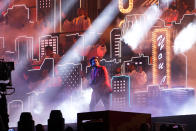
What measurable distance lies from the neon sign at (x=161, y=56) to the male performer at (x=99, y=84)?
77 cm

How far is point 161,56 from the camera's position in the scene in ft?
18.2

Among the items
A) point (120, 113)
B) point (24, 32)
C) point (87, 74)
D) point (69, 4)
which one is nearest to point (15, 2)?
point (24, 32)

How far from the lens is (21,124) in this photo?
38.2 inches

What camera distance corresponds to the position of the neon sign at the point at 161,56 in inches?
215

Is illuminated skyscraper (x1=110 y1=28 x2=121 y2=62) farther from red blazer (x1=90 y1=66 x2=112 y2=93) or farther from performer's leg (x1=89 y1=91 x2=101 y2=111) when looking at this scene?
performer's leg (x1=89 y1=91 x2=101 y2=111)

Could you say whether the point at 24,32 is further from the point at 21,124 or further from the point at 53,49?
the point at 21,124

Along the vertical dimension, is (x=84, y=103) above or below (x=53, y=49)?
below

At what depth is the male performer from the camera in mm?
Answer: 5629

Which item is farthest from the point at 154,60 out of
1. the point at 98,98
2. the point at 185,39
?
the point at 98,98

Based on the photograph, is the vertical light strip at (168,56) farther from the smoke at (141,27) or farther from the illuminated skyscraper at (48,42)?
the illuminated skyscraper at (48,42)

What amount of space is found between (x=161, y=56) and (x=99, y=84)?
3.60ft

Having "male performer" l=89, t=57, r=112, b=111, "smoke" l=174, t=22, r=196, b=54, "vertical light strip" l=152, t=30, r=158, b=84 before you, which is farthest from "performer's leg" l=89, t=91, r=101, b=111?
"smoke" l=174, t=22, r=196, b=54

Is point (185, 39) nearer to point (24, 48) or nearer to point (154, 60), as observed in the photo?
point (154, 60)

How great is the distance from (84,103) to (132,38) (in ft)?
4.33
